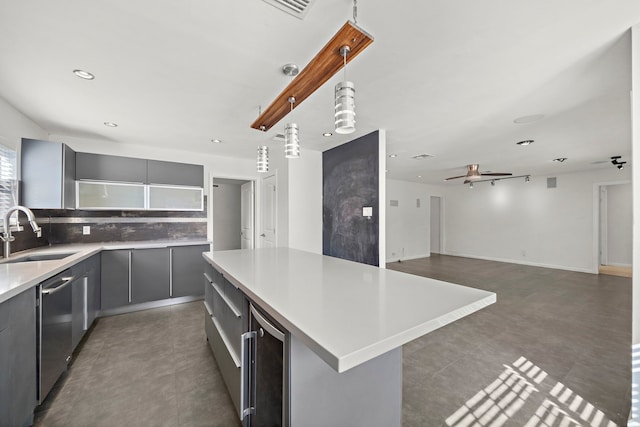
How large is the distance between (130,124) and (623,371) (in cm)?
540

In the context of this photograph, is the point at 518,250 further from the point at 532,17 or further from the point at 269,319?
the point at 269,319

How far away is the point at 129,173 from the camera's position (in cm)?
351

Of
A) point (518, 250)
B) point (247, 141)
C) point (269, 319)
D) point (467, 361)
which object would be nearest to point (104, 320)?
point (247, 141)

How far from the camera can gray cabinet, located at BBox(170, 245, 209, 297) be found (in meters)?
3.56

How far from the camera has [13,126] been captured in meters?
2.55

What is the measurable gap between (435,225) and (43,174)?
955cm

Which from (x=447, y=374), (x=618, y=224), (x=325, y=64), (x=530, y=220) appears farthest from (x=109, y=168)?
(x=618, y=224)

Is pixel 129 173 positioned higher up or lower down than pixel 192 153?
lower down

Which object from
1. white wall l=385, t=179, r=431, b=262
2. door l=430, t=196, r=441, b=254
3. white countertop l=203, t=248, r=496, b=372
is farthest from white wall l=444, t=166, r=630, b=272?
white countertop l=203, t=248, r=496, b=372

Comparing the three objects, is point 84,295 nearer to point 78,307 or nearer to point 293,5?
point 78,307

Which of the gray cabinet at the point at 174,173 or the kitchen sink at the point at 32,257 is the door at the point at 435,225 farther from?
the kitchen sink at the point at 32,257

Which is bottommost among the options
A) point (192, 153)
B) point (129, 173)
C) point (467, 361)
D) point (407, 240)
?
point (467, 361)

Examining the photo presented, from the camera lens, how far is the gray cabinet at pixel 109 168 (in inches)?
128

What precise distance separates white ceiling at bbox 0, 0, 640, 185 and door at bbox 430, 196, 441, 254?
5.76m
